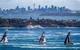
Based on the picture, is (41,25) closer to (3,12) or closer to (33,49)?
(3,12)

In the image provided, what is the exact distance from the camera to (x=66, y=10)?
72.6 m

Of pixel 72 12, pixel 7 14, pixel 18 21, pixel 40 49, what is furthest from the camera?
pixel 7 14

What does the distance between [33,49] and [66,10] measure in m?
43.3

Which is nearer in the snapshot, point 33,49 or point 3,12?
point 33,49

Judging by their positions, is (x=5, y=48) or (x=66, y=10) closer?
(x=5, y=48)

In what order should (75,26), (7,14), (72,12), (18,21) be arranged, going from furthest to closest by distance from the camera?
(7,14), (72,12), (75,26), (18,21)

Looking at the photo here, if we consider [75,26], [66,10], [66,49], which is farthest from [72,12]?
[66,49]

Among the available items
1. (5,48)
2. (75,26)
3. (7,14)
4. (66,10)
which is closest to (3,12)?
(7,14)

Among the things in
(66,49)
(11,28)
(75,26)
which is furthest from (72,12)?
(66,49)

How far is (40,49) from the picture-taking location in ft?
97.3

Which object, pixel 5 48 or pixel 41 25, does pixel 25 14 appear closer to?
pixel 41 25

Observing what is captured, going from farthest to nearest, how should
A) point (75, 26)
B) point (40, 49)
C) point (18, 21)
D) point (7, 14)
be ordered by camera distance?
point (7, 14), point (75, 26), point (18, 21), point (40, 49)

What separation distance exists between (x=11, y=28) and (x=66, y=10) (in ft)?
45.8

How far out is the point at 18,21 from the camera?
58156mm
